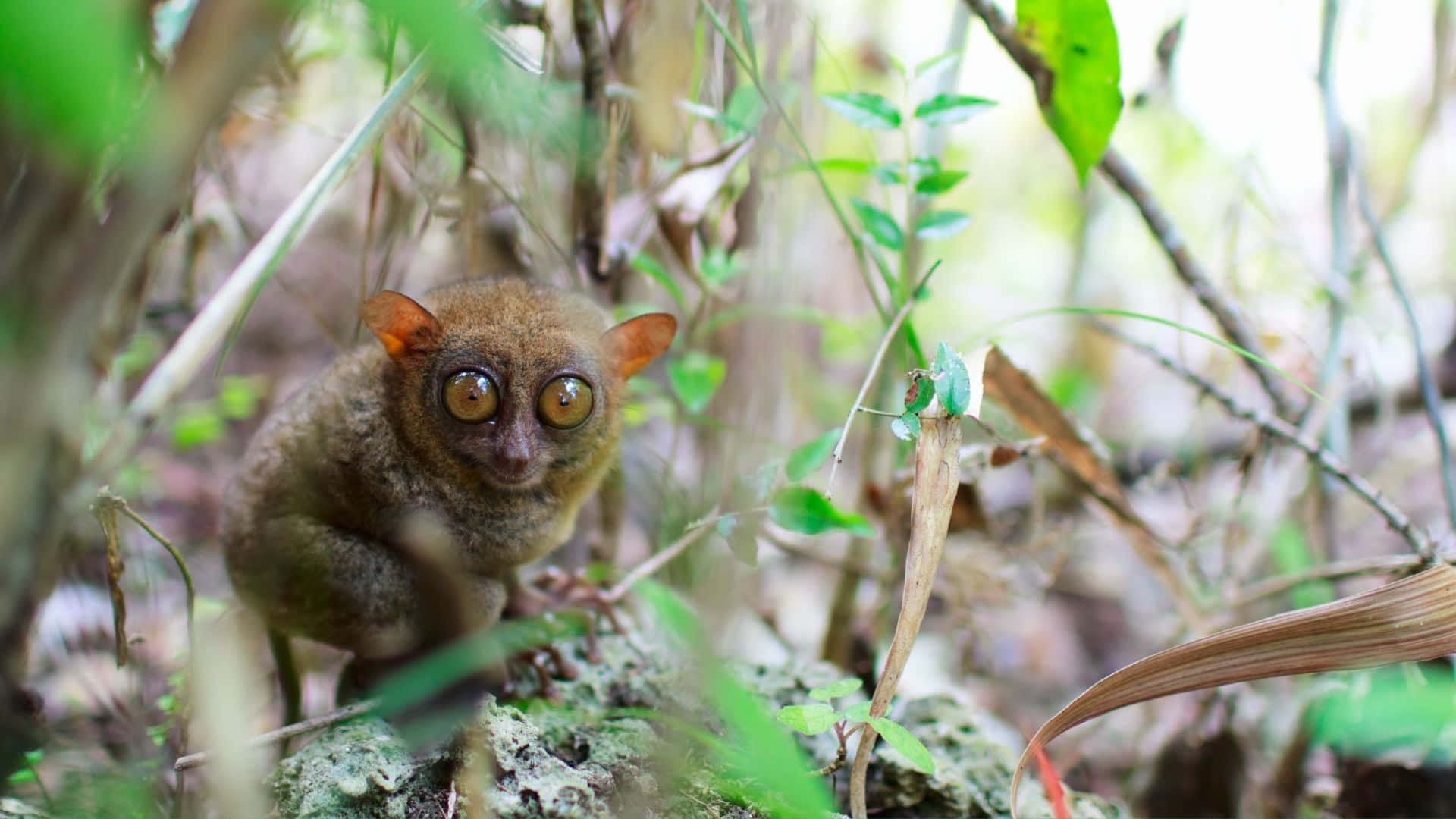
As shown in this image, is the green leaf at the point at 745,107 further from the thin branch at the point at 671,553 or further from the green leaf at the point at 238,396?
the green leaf at the point at 238,396

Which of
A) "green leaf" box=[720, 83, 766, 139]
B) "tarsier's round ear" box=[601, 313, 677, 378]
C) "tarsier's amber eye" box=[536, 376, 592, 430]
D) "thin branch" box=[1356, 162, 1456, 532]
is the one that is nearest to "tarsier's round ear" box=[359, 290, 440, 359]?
"tarsier's amber eye" box=[536, 376, 592, 430]

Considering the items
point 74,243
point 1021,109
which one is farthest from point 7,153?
point 1021,109

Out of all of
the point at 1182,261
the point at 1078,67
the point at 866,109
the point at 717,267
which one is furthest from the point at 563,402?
the point at 1182,261

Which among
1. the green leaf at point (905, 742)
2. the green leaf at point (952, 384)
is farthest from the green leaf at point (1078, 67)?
the green leaf at point (905, 742)

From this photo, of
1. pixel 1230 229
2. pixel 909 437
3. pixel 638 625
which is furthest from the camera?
pixel 1230 229

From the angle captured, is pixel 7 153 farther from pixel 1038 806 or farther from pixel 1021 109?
pixel 1021 109
